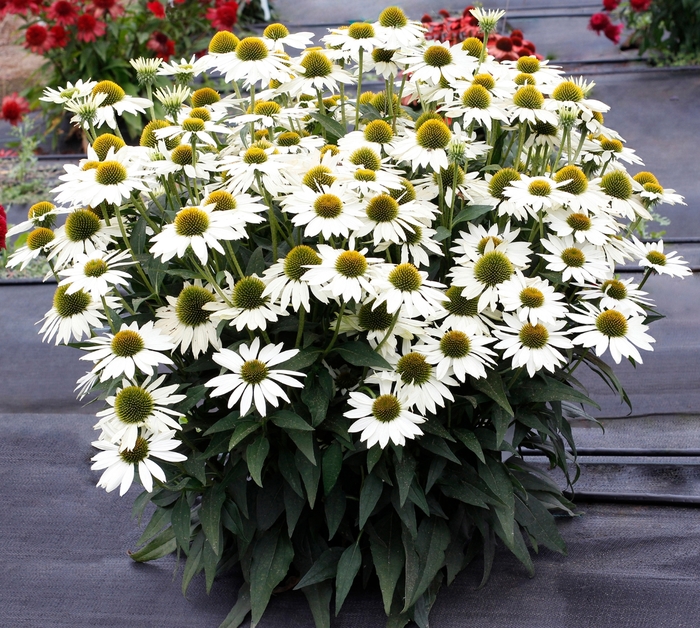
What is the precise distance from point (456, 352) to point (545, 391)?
0.73 feet

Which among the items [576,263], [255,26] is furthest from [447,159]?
[255,26]

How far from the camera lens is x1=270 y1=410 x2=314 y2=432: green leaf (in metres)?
1.34

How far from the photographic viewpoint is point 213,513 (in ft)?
4.83

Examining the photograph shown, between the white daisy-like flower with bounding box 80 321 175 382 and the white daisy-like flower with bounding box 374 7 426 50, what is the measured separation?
74cm

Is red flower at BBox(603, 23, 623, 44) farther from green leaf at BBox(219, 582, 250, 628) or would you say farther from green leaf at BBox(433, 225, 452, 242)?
green leaf at BBox(219, 582, 250, 628)

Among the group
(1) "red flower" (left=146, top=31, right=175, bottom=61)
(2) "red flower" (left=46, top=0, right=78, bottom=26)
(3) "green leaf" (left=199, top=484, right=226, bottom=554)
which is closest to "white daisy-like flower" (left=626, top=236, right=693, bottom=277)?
(3) "green leaf" (left=199, top=484, right=226, bottom=554)

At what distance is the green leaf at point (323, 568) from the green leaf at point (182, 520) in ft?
0.80

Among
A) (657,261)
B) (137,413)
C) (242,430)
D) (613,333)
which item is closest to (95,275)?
(137,413)

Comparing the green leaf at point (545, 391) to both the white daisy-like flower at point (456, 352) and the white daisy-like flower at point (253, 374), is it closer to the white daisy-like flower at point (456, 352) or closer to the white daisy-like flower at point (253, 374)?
the white daisy-like flower at point (456, 352)

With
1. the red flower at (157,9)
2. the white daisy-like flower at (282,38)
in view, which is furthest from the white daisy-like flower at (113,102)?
the red flower at (157,9)

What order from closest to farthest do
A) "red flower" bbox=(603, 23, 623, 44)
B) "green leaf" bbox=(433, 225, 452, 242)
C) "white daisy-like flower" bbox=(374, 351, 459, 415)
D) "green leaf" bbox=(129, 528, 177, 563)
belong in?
"white daisy-like flower" bbox=(374, 351, 459, 415), "green leaf" bbox=(433, 225, 452, 242), "green leaf" bbox=(129, 528, 177, 563), "red flower" bbox=(603, 23, 623, 44)

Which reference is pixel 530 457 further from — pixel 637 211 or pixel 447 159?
pixel 447 159

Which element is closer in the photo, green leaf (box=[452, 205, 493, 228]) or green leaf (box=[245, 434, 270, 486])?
green leaf (box=[245, 434, 270, 486])

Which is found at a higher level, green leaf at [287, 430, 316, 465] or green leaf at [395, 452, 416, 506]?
green leaf at [287, 430, 316, 465]
